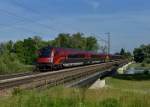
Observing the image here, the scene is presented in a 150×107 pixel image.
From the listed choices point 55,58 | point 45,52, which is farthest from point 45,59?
point 55,58

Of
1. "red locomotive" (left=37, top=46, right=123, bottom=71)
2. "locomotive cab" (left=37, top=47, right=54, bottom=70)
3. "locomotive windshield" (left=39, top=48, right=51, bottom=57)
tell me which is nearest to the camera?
"locomotive cab" (left=37, top=47, right=54, bottom=70)

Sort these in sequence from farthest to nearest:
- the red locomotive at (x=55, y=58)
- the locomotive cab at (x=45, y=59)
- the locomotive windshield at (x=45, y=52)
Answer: the locomotive windshield at (x=45, y=52) → the red locomotive at (x=55, y=58) → the locomotive cab at (x=45, y=59)

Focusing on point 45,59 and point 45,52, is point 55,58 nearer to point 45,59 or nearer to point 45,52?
point 45,59

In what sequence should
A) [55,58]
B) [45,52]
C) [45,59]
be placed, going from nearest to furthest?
[45,59] < [55,58] < [45,52]

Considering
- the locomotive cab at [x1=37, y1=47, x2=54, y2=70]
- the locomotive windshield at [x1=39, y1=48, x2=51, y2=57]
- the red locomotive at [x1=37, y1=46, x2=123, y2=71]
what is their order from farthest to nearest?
the locomotive windshield at [x1=39, y1=48, x2=51, y2=57], the red locomotive at [x1=37, y1=46, x2=123, y2=71], the locomotive cab at [x1=37, y1=47, x2=54, y2=70]

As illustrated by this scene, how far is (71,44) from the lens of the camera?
17388 centimetres

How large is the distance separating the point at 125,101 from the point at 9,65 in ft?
165

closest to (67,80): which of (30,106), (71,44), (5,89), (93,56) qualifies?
(5,89)

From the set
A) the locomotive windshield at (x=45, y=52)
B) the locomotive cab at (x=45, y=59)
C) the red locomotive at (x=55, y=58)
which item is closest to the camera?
the locomotive cab at (x=45, y=59)

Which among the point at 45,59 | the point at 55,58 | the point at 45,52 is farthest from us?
the point at 45,52

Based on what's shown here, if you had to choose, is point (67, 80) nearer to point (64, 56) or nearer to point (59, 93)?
point (59, 93)

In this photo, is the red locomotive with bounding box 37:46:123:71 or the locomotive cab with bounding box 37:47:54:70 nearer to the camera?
the locomotive cab with bounding box 37:47:54:70

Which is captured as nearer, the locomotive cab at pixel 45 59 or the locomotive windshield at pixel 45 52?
the locomotive cab at pixel 45 59

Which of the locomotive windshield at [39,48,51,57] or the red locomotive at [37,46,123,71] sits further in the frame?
the locomotive windshield at [39,48,51,57]
